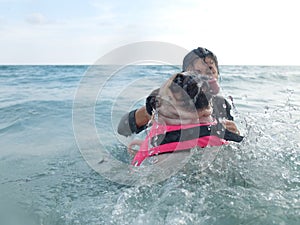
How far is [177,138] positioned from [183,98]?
1.14 feet

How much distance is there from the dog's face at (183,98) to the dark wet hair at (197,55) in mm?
671

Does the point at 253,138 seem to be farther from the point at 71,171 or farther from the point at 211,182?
the point at 71,171

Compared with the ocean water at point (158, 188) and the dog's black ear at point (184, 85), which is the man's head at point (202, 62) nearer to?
the ocean water at point (158, 188)

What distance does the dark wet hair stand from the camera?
333 cm

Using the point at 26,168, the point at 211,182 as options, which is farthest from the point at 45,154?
the point at 211,182

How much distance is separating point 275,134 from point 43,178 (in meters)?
2.76

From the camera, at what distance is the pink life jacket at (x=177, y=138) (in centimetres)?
262

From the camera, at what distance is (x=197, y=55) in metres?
3.34

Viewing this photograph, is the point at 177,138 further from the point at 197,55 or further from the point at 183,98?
the point at 197,55

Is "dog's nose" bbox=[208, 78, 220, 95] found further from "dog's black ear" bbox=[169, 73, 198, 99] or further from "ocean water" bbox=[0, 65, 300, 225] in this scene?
"ocean water" bbox=[0, 65, 300, 225]

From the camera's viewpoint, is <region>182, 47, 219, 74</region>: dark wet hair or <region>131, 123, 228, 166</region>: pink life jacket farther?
<region>182, 47, 219, 74</region>: dark wet hair

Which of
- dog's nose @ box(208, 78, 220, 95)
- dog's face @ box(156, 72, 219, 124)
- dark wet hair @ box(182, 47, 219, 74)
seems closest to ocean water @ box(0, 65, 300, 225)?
dog's face @ box(156, 72, 219, 124)

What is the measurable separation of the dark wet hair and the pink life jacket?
0.84 m

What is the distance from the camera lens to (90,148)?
437cm
